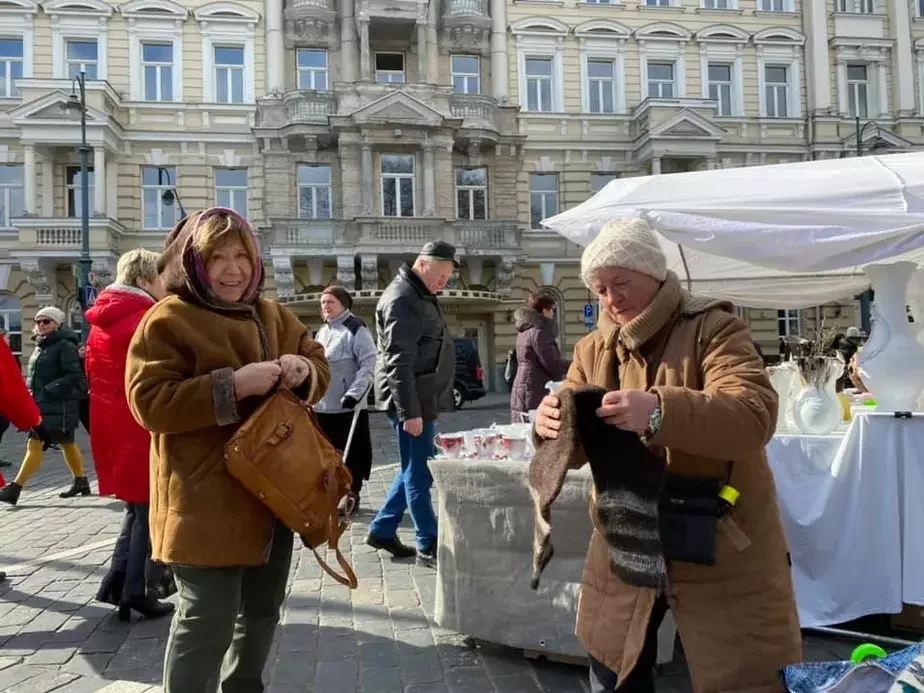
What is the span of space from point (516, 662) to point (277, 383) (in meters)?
1.92

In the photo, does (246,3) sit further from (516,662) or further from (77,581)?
(516,662)

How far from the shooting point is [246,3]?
22.1 m

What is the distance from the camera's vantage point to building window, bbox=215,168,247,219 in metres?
22.3

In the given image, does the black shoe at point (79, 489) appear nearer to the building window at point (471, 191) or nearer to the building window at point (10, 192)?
the building window at point (471, 191)

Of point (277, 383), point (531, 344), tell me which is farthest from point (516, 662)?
point (531, 344)

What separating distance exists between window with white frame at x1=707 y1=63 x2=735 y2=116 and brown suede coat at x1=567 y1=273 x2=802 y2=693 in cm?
2521

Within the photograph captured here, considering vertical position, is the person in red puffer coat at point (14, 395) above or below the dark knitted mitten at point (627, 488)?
above

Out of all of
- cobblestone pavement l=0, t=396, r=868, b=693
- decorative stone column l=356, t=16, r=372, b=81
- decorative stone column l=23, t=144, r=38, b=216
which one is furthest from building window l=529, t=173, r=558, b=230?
cobblestone pavement l=0, t=396, r=868, b=693

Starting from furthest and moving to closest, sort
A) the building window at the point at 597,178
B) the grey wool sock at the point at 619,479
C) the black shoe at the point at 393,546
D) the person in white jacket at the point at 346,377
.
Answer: the building window at the point at 597,178, the person in white jacket at the point at 346,377, the black shoe at the point at 393,546, the grey wool sock at the point at 619,479

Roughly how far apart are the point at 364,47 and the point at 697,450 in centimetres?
2253

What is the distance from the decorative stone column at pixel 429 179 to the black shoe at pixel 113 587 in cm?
1857

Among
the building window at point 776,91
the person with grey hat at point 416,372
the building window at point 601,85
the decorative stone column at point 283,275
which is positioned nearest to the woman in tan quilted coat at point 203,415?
the person with grey hat at point 416,372

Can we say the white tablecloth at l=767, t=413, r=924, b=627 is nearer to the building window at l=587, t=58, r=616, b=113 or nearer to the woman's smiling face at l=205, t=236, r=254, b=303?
the woman's smiling face at l=205, t=236, r=254, b=303

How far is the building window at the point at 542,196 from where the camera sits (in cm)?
2381
